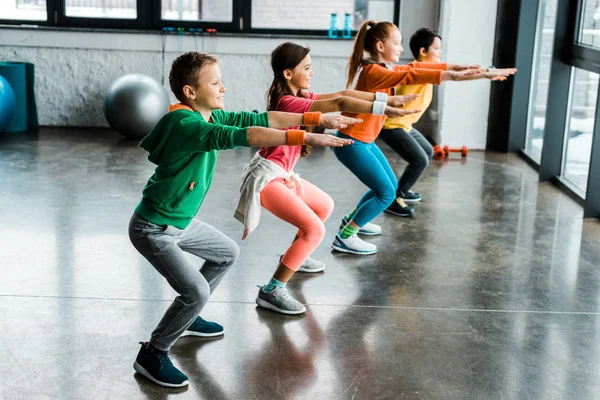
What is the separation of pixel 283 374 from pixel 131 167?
13.2 ft

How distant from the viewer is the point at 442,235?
16.8ft

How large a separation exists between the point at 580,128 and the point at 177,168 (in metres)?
4.42

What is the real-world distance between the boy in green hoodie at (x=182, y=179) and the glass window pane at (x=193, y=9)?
5858 millimetres

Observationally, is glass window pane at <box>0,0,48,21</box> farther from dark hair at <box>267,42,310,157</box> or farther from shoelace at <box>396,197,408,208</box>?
dark hair at <box>267,42,310,157</box>

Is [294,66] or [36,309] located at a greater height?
[294,66]

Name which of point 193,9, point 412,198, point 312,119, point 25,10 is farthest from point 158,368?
point 25,10

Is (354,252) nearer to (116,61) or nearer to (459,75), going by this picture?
(459,75)

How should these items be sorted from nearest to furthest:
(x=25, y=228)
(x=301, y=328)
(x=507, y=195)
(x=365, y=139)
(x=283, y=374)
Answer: (x=283, y=374)
(x=301, y=328)
(x=365, y=139)
(x=25, y=228)
(x=507, y=195)

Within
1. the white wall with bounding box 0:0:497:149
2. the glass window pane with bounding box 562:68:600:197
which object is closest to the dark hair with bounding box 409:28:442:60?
the glass window pane with bounding box 562:68:600:197

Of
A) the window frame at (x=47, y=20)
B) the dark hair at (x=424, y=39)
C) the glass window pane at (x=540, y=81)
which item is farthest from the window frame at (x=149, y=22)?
the dark hair at (x=424, y=39)

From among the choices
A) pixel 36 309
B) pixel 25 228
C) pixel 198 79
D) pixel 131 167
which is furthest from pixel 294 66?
pixel 131 167

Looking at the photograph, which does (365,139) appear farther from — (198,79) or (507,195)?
(507,195)

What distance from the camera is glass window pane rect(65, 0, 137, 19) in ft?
28.5

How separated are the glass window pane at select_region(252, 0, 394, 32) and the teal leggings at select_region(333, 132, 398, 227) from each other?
173 inches
